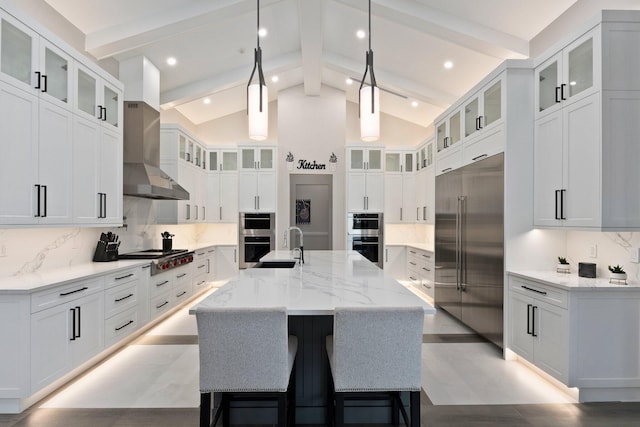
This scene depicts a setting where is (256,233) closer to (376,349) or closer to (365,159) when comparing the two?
(365,159)

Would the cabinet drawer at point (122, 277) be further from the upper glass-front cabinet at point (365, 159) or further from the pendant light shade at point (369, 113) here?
the upper glass-front cabinet at point (365, 159)

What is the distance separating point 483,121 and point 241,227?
481 centimetres

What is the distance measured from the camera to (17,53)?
2633 mm

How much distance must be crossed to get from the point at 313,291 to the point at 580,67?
2.66m

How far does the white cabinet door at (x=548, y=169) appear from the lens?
3055 millimetres

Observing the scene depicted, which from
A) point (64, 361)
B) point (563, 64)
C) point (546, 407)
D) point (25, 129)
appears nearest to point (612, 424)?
point (546, 407)

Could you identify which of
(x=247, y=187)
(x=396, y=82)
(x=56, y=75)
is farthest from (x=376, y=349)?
(x=247, y=187)

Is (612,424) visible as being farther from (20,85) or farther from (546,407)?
(20,85)

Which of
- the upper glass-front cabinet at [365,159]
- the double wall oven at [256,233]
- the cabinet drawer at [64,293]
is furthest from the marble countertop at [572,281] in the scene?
the double wall oven at [256,233]

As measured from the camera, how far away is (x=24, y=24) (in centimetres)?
265

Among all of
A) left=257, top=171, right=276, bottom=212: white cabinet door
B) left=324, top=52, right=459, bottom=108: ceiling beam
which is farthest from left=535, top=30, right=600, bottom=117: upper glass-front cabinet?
left=257, top=171, right=276, bottom=212: white cabinet door

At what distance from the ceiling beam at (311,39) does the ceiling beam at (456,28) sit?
0.70 m

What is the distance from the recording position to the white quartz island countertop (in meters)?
1.87

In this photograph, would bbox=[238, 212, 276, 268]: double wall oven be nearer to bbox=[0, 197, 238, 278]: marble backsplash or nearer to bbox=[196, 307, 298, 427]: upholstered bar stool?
bbox=[0, 197, 238, 278]: marble backsplash
